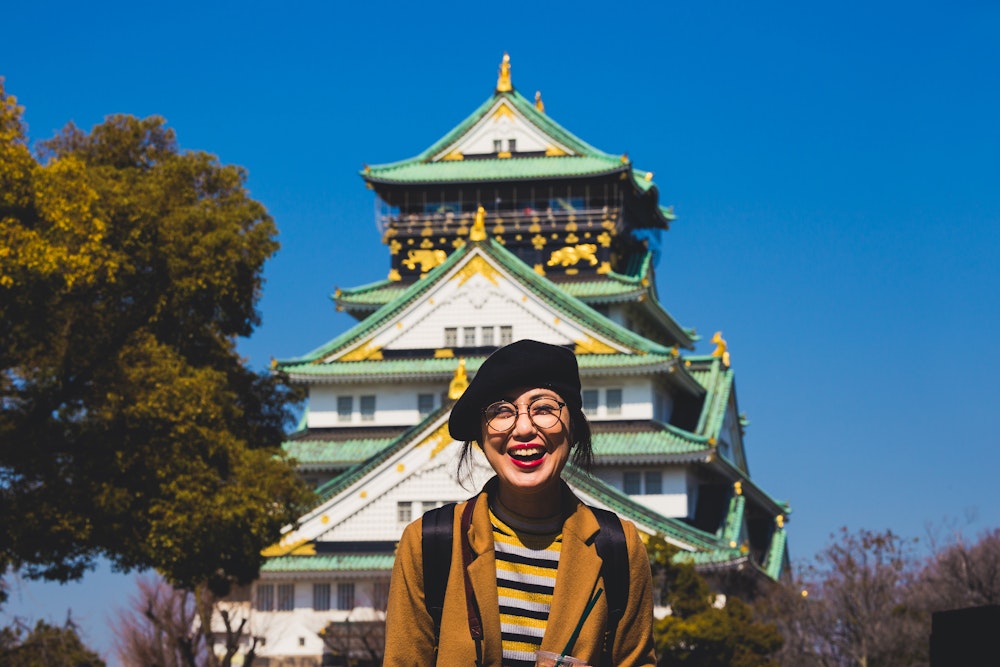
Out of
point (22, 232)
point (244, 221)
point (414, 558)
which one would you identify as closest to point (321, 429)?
point (244, 221)

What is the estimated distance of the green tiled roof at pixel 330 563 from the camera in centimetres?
4466

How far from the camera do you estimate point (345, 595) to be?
4591 centimetres

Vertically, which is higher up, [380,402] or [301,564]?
[380,402]

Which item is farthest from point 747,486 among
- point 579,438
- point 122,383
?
point 579,438

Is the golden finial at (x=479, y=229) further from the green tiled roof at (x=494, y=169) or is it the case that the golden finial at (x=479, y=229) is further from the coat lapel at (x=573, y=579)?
the coat lapel at (x=573, y=579)

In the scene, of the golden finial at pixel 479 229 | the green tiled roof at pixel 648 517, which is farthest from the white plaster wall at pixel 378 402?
the green tiled roof at pixel 648 517

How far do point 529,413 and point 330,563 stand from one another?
39.9 m

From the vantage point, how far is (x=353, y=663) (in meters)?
41.5

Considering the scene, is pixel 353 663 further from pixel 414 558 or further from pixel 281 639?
pixel 414 558

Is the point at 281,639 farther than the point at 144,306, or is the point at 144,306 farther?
the point at 281,639

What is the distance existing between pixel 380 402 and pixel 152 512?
87.2ft

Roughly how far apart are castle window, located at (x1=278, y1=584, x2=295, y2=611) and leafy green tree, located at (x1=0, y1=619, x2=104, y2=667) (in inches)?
383

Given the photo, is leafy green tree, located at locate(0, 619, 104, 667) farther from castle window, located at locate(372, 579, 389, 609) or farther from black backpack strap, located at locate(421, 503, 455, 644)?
black backpack strap, located at locate(421, 503, 455, 644)

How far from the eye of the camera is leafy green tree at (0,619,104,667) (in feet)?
111
